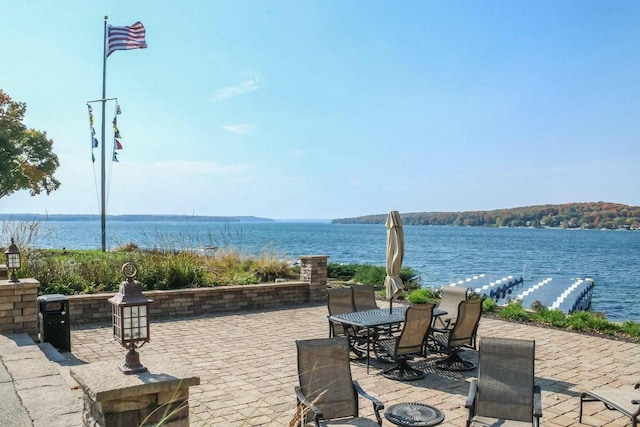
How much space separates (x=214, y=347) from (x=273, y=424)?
2.81 meters

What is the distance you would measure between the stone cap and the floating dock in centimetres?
1091

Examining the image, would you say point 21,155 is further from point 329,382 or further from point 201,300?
point 329,382

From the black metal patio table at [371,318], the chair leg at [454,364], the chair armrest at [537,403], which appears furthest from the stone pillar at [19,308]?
the chair armrest at [537,403]

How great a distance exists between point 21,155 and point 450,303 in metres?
27.5

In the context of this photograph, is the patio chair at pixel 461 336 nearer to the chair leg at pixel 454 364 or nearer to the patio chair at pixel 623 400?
the chair leg at pixel 454 364

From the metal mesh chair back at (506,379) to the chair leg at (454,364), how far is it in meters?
1.89

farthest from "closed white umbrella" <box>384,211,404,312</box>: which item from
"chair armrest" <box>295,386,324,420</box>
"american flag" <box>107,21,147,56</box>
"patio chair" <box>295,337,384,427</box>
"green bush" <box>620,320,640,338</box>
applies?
"american flag" <box>107,21,147,56</box>

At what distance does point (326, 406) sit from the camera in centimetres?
386

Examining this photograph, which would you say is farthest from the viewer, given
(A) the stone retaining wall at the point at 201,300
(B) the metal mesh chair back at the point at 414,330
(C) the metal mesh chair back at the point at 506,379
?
(A) the stone retaining wall at the point at 201,300

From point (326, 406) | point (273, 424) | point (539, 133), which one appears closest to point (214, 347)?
point (273, 424)

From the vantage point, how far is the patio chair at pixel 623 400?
3814 mm

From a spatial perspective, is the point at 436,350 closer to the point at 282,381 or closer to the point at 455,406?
the point at 455,406

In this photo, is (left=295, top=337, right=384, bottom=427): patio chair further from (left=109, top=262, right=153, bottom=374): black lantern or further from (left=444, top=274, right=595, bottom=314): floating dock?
(left=444, top=274, right=595, bottom=314): floating dock

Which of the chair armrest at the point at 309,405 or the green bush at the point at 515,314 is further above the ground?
the chair armrest at the point at 309,405
